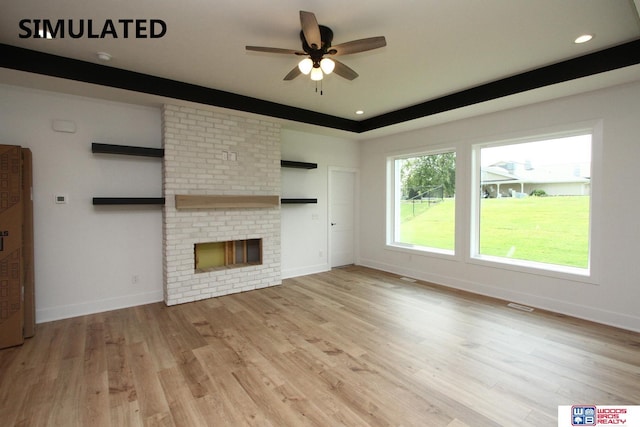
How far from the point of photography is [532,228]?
165 inches

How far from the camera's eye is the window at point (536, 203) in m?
3.73

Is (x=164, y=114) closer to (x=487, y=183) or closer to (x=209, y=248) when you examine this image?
(x=209, y=248)

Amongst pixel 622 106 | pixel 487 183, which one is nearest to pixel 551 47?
pixel 622 106

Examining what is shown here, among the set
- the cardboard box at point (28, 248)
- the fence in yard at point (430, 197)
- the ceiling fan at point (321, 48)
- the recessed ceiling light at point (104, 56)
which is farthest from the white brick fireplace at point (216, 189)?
the fence in yard at point (430, 197)

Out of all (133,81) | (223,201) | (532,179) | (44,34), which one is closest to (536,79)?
(532,179)

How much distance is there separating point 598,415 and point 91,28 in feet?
16.4

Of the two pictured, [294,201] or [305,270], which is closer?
[294,201]

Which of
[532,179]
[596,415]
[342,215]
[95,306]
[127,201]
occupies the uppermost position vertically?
[532,179]

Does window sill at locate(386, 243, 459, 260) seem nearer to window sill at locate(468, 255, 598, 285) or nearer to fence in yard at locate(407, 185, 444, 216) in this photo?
window sill at locate(468, 255, 598, 285)

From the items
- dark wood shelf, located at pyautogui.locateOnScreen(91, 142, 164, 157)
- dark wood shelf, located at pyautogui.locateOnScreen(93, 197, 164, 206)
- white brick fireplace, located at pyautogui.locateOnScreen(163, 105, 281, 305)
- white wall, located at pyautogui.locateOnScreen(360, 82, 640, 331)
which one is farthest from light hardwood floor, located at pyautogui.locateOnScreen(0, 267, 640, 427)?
dark wood shelf, located at pyautogui.locateOnScreen(91, 142, 164, 157)

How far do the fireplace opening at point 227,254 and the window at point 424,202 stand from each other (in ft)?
9.27

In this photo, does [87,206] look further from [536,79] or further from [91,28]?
[536,79]

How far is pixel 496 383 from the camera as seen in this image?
90.0 inches

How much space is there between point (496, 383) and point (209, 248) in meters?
4.02
